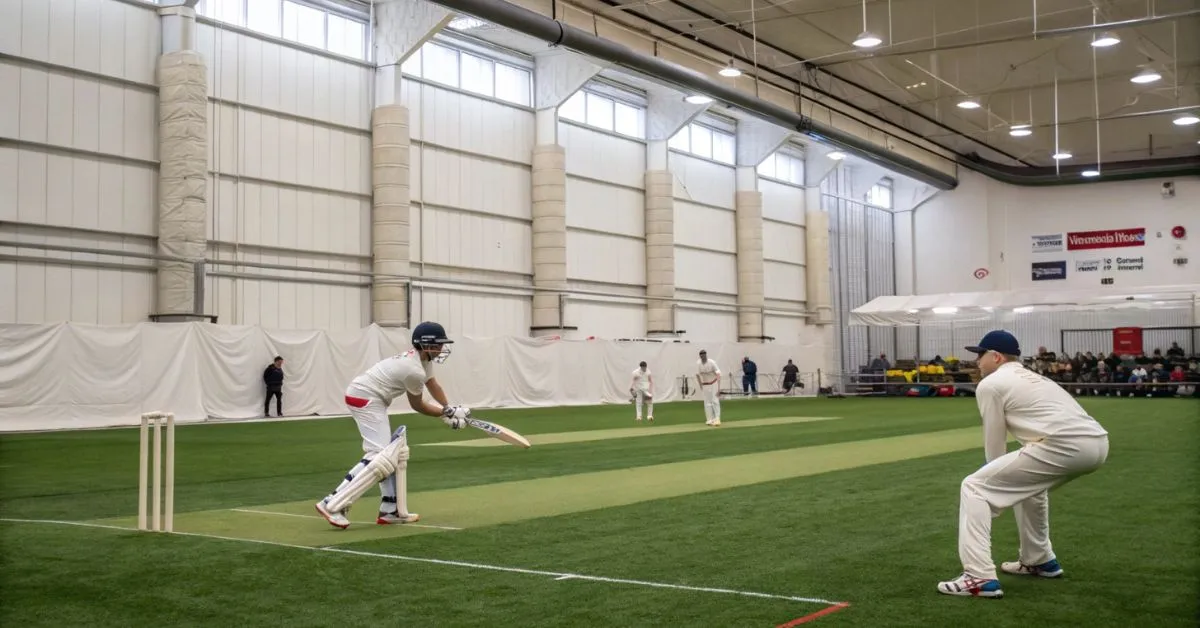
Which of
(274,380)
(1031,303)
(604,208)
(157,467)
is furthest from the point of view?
(1031,303)

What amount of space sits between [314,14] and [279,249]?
7199mm

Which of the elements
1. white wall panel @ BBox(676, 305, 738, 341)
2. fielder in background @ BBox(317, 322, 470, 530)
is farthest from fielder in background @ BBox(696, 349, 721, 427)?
white wall panel @ BBox(676, 305, 738, 341)

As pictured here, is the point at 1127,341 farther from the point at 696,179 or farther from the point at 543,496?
the point at 543,496

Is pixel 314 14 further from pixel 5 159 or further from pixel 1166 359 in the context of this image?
pixel 1166 359

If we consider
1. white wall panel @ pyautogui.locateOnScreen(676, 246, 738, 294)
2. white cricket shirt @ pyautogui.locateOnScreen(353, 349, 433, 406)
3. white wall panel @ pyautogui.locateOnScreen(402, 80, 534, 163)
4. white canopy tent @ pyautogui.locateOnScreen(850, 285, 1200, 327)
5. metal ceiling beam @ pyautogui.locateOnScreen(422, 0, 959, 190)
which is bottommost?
white cricket shirt @ pyautogui.locateOnScreen(353, 349, 433, 406)

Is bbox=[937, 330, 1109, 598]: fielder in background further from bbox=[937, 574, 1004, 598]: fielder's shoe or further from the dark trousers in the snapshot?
the dark trousers

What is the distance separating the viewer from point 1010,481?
23.0 ft

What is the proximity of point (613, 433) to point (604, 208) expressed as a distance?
67.4ft

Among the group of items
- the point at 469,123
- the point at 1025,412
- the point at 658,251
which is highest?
the point at 469,123

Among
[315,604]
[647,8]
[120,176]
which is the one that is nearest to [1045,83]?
[647,8]

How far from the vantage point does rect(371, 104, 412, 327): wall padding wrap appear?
34625 mm

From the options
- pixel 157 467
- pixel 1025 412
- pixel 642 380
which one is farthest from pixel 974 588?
pixel 642 380

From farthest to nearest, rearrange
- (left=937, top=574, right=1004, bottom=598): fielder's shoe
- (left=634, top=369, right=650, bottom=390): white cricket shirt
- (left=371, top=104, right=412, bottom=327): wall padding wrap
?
1. (left=371, top=104, right=412, bottom=327): wall padding wrap
2. (left=634, top=369, right=650, bottom=390): white cricket shirt
3. (left=937, top=574, right=1004, bottom=598): fielder's shoe

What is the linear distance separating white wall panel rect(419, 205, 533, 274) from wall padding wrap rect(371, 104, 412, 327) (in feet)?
6.68
